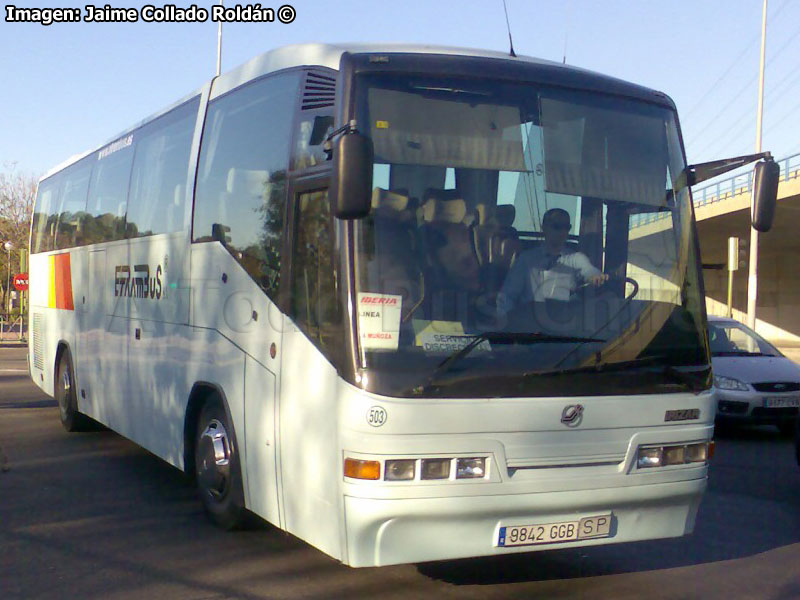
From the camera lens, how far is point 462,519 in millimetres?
5145

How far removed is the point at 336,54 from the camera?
5766 mm

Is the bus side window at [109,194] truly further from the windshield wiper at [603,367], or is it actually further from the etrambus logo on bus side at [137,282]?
the windshield wiper at [603,367]

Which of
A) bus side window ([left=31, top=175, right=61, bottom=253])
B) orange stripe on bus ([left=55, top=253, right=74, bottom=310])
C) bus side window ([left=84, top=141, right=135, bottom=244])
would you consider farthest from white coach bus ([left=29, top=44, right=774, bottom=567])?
bus side window ([left=31, top=175, right=61, bottom=253])

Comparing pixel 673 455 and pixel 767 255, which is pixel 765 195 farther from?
pixel 767 255

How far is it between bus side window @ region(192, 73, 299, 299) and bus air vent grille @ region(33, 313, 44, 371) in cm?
693

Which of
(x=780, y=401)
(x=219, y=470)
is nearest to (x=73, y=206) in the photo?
(x=219, y=470)

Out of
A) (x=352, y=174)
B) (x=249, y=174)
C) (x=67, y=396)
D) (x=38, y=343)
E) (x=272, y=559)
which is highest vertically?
(x=249, y=174)

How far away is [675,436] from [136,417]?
5217 millimetres

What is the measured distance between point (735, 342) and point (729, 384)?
123 centimetres

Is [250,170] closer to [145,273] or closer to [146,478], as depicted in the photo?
[145,273]

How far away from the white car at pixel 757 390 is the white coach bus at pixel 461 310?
705 cm

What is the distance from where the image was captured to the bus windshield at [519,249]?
518 cm

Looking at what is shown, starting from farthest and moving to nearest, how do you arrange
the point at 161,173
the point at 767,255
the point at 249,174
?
the point at 767,255, the point at 161,173, the point at 249,174

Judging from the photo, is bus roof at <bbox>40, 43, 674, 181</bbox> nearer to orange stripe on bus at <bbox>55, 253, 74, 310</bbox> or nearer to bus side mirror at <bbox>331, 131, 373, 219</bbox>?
bus side mirror at <bbox>331, 131, 373, 219</bbox>
